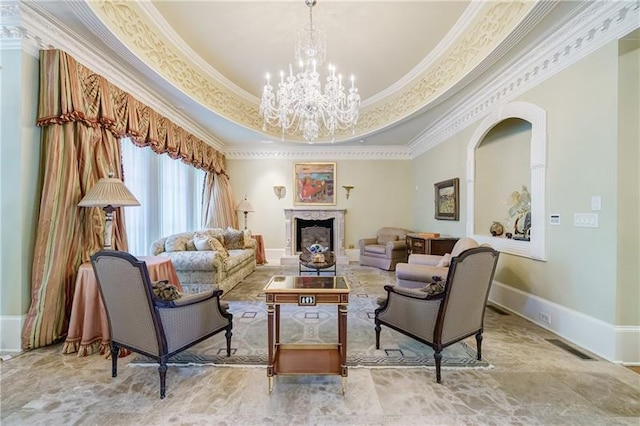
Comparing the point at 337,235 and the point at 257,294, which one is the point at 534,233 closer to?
the point at 257,294

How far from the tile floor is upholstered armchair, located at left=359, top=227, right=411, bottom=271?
3640mm

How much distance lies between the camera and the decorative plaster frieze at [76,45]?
7.91 ft

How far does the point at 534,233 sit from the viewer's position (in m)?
3.16

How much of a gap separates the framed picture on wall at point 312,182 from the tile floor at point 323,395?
537cm

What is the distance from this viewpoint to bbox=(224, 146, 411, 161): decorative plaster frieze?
23.9ft

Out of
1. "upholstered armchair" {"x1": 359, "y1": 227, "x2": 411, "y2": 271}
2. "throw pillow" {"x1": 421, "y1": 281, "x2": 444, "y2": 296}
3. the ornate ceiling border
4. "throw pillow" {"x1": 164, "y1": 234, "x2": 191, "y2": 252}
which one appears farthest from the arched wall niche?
"throw pillow" {"x1": 164, "y1": 234, "x2": 191, "y2": 252}

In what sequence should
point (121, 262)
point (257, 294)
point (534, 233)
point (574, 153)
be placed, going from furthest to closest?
point (257, 294), point (534, 233), point (574, 153), point (121, 262)

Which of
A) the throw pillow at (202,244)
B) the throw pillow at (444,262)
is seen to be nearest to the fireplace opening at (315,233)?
the throw pillow at (202,244)

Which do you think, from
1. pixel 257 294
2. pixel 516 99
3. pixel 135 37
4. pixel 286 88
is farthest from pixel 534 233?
pixel 135 37

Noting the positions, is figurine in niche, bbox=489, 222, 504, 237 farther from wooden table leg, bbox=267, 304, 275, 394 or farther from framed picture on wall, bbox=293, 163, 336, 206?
framed picture on wall, bbox=293, 163, 336, 206

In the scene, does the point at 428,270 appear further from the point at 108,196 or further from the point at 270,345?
the point at 108,196

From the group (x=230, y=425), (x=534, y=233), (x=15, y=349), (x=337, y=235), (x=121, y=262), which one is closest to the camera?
(x=230, y=425)

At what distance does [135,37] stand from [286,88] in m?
1.77

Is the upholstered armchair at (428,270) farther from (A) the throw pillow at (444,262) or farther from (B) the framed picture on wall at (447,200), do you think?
(B) the framed picture on wall at (447,200)
